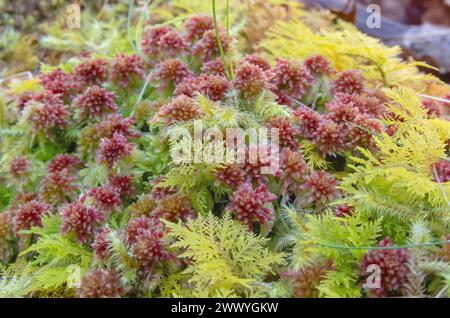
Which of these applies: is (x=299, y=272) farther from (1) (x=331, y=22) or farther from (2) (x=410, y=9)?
(2) (x=410, y=9)

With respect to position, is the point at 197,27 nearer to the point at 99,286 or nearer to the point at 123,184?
the point at 123,184

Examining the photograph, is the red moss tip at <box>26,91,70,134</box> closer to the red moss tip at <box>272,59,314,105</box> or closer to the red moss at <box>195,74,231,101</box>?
the red moss at <box>195,74,231,101</box>

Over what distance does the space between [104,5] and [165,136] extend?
1823 mm

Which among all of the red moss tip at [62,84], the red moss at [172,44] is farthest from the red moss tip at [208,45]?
the red moss tip at [62,84]

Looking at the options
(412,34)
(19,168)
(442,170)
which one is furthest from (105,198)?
(412,34)

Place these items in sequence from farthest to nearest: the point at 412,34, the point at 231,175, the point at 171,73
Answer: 1. the point at 412,34
2. the point at 171,73
3. the point at 231,175

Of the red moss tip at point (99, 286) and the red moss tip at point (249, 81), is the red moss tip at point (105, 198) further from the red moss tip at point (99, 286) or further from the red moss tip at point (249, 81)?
the red moss tip at point (249, 81)

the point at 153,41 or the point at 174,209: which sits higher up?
the point at 153,41

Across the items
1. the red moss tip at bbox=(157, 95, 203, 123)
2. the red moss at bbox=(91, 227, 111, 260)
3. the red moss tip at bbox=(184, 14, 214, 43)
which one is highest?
the red moss tip at bbox=(184, 14, 214, 43)

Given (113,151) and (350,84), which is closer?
(113,151)

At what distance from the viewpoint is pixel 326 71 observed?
6.54 feet

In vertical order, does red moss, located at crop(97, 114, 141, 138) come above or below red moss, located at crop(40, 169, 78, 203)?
above

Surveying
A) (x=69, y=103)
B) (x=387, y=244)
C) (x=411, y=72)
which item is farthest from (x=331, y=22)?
(x=387, y=244)

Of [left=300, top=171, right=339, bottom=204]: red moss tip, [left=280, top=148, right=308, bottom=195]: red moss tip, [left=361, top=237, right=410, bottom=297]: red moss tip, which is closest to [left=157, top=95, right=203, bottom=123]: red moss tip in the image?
[left=280, top=148, right=308, bottom=195]: red moss tip
